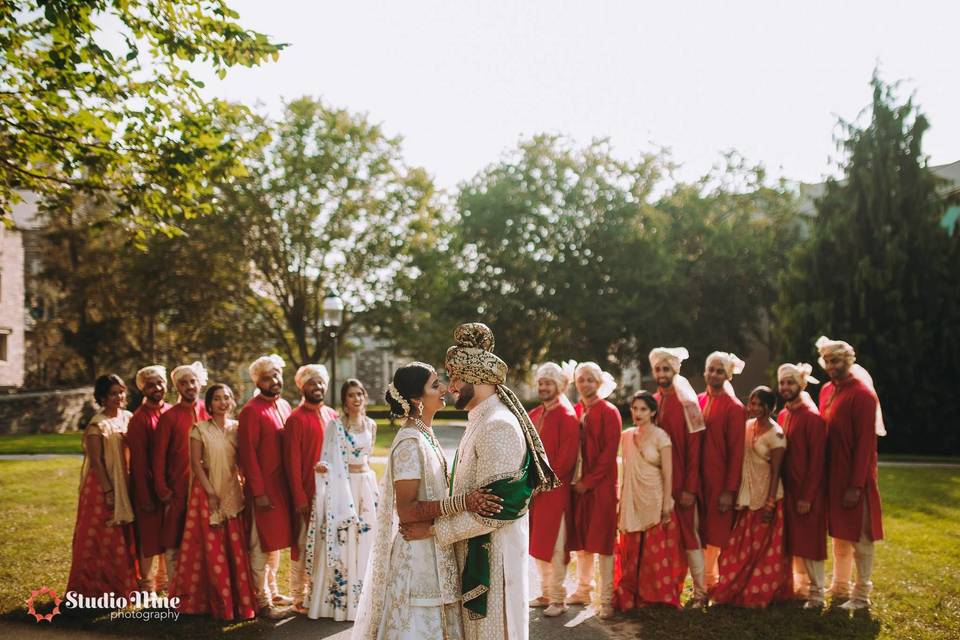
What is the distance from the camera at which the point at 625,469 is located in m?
7.59

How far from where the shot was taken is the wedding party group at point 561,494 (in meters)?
7.20

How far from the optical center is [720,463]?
7586 mm

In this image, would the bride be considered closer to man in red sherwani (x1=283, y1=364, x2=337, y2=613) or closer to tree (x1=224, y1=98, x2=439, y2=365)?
man in red sherwani (x1=283, y1=364, x2=337, y2=613)

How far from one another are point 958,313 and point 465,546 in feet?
78.7

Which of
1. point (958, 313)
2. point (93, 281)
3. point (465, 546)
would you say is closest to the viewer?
point (465, 546)

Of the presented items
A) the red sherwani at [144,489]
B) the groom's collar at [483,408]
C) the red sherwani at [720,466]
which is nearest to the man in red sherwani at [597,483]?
the red sherwani at [720,466]

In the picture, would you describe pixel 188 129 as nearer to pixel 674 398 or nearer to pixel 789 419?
pixel 674 398

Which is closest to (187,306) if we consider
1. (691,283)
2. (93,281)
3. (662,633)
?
(93,281)

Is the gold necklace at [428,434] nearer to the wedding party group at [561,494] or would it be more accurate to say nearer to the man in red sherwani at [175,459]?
the wedding party group at [561,494]

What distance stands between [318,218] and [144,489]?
1045 inches

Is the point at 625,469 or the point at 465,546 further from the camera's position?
the point at 625,469

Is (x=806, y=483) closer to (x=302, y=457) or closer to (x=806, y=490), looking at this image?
(x=806, y=490)

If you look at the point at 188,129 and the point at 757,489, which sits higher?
the point at 188,129

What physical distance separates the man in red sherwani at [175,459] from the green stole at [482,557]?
4390mm
